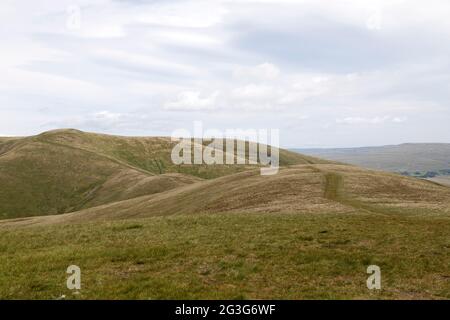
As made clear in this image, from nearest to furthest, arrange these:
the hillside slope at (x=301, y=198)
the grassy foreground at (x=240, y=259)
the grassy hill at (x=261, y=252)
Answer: the grassy foreground at (x=240, y=259)
the grassy hill at (x=261, y=252)
the hillside slope at (x=301, y=198)

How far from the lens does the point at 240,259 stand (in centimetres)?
2661

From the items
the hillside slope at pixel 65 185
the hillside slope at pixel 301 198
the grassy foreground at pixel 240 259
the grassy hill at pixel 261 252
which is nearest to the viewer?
the grassy foreground at pixel 240 259

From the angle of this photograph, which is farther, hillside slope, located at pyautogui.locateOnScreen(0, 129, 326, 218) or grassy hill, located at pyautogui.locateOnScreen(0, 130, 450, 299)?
hillside slope, located at pyautogui.locateOnScreen(0, 129, 326, 218)

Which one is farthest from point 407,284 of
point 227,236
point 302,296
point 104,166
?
point 104,166

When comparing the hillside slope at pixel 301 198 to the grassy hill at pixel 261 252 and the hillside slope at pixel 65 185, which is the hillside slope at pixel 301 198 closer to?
the grassy hill at pixel 261 252

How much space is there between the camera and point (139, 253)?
28.8 meters

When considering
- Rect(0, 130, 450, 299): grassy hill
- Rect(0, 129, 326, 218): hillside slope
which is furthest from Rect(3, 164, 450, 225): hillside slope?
Rect(0, 129, 326, 218): hillside slope

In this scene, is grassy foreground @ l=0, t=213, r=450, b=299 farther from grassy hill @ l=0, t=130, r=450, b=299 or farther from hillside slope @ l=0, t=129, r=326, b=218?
hillside slope @ l=0, t=129, r=326, b=218

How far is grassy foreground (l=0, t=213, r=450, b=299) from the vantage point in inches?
827

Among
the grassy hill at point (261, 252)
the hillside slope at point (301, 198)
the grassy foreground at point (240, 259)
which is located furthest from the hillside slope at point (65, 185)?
the grassy foreground at point (240, 259)

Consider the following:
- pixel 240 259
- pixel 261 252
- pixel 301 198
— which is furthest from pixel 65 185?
pixel 240 259

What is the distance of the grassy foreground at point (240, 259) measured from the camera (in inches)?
827
